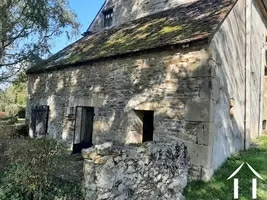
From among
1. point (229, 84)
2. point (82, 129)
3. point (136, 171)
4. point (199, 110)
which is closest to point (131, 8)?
point (82, 129)

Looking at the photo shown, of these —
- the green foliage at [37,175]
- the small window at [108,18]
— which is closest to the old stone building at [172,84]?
the green foliage at [37,175]

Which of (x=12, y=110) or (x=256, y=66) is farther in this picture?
(x=12, y=110)

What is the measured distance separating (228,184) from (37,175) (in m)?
4.19

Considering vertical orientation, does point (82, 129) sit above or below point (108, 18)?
below

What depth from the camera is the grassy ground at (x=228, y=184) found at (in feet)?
18.8

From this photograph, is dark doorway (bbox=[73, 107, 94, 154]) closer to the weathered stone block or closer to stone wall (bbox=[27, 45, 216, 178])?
stone wall (bbox=[27, 45, 216, 178])

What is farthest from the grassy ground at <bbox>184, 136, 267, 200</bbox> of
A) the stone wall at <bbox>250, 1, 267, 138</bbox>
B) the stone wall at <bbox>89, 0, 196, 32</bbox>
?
the stone wall at <bbox>89, 0, 196, 32</bbox>

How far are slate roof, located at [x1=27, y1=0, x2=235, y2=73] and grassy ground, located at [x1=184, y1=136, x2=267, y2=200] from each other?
3422 mm

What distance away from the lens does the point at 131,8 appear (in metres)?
13.9

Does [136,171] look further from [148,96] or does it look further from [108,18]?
[108,18]

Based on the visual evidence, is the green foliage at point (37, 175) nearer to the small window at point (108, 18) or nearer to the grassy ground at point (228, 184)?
the grassy ground at point (228, 184)

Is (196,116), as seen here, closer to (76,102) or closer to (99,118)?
(99,118)

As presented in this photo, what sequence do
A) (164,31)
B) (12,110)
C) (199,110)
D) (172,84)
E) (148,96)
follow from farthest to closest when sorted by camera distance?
(12,110), (164,31), (148,96), (172,84), (199,110)

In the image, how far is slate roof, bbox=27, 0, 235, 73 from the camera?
23.8 ft
